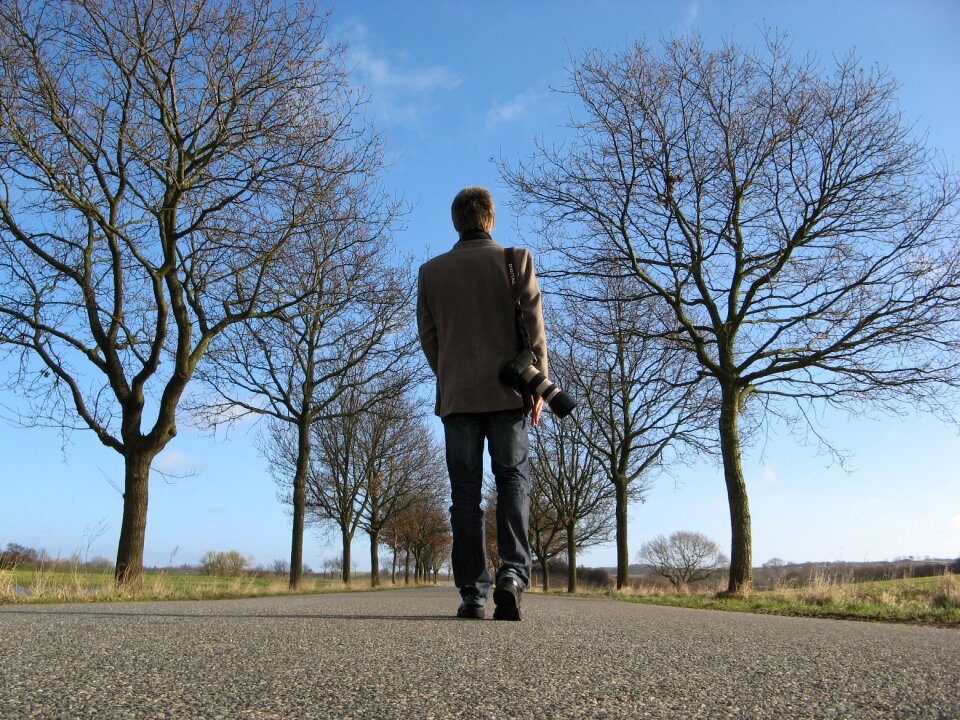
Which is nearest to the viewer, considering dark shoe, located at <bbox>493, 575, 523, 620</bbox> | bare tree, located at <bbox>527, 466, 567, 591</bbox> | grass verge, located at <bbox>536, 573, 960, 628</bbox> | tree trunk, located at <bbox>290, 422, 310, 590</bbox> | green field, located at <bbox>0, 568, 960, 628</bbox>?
dark shoe, located at <bbox>493, 575, 523, 620</bbox>

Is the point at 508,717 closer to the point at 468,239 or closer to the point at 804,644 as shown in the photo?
the point at 804,644

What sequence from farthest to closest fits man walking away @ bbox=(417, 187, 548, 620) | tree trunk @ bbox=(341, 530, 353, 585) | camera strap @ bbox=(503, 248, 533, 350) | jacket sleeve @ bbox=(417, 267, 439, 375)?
tree trunk @ bbox=(341, 530, 353, 585), jacket sleeve @ bbox=(417, 267, 439, 375), camera strap @ bbox=(503, 248, 533, 350), man walking away @ bbox=(417, 187, 548, 620)

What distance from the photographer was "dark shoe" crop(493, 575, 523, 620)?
4078mm

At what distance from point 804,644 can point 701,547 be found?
7465cm

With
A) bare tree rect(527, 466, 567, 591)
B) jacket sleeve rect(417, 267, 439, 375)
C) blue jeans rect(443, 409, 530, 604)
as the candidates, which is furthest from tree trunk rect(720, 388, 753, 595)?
bare tree rect(527, 466, 567, 591)

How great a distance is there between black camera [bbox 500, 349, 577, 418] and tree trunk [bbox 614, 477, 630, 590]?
16.9m

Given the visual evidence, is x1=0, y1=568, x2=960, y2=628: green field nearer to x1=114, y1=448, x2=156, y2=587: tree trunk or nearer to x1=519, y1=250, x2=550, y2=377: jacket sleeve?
x1=114, y1=448, x2=156, y2=587: tree trunk

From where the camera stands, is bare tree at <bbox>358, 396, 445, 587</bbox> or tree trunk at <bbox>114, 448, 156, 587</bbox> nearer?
tree trunk at <bbox>114, 448, 156, 587</bbox>

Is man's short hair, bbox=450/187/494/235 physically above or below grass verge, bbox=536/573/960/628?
above

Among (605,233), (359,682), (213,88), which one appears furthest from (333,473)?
(359,682)

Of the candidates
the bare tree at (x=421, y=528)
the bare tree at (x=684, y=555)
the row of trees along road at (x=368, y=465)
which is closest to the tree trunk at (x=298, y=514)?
the row of trees along road at (x=368, y=465)

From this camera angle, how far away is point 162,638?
121 inches

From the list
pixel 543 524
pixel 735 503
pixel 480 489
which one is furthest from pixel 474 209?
pixel 543 524

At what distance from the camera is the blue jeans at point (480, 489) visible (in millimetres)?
4328
